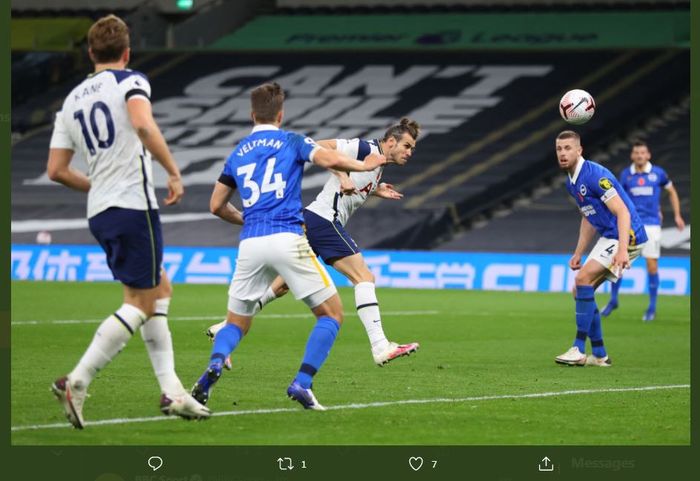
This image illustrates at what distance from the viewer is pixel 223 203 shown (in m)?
8.91

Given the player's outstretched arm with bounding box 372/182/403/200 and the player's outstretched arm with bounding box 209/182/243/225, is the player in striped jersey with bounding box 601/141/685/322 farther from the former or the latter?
the player's outstretched arm with bounding box 209/182/243/225

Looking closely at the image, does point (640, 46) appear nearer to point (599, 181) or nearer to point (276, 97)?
point (599, 181)

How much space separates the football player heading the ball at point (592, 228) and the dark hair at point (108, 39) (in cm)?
565

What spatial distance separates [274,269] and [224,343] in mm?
578

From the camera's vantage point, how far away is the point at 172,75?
39594 mm

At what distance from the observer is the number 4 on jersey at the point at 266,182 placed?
8.45 metres

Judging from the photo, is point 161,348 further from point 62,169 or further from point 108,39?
point 108,39

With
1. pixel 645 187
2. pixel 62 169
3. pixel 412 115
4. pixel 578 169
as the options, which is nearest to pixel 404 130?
pixel 578 169

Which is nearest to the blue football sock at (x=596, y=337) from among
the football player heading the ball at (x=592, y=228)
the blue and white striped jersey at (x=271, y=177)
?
the football player heading the ball at (x=592, y=228)

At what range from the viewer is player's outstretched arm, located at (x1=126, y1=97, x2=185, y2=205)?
24.2 feet

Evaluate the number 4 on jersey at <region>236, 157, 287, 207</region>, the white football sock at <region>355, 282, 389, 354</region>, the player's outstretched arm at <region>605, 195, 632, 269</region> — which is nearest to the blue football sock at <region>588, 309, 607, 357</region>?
the player's outstretched arm at <region>605, 195, 632, 269</region>
